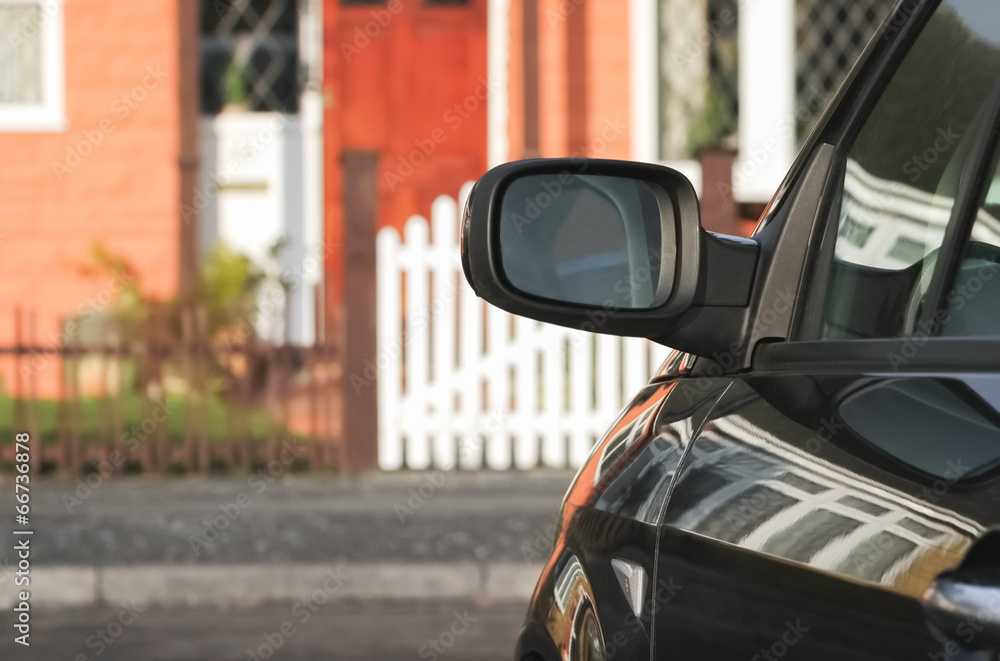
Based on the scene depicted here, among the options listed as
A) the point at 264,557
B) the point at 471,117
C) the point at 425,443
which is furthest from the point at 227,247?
the point at 264,557

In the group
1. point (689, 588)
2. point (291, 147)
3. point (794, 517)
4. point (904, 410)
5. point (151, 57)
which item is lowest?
point (689, 588)

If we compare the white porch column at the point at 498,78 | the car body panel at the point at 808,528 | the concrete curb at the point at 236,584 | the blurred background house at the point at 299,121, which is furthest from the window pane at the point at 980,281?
the white porch column at the point at 498,78

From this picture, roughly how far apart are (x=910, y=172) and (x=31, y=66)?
9.73m

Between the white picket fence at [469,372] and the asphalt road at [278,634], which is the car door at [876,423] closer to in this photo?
the asphalt road at [278,634]

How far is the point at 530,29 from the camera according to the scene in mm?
9547

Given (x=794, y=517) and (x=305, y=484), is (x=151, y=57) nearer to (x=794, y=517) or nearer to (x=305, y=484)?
(x=305, y=484)

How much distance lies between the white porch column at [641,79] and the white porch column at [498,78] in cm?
105

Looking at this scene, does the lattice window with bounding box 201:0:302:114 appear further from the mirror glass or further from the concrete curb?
the mirror glass

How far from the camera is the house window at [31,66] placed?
972 centimetres

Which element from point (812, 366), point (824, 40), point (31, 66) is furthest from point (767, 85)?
point (812, 366)

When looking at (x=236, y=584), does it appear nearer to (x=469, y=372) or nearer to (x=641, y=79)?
(x=469, y=372)

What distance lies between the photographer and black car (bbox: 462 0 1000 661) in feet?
3.31

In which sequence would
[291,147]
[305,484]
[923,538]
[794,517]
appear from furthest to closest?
[291,147]
[305,484]
[794,517]
[923,538]

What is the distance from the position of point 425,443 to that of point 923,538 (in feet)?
21.9
